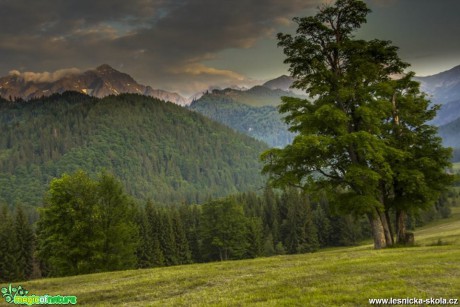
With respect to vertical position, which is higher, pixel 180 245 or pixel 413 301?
pixel 413 301

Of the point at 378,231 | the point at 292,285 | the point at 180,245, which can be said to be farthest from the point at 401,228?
the point at 180,245

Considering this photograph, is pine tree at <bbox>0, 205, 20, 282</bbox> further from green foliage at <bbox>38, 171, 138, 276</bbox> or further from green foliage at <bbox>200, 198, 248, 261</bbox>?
green foliage at <bbox>200, 198, 248, 261</bbox>

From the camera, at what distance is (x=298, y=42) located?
34062 millimetres

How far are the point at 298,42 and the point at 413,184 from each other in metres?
16.0

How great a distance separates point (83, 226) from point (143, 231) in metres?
46.3


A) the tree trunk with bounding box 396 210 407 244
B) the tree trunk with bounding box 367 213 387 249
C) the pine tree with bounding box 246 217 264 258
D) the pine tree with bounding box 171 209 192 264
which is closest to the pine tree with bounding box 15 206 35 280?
the pine tree with bounding box 171 209 192 264

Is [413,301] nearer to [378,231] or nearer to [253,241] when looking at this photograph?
[378,231]

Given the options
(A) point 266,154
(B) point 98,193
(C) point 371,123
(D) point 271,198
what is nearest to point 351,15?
(C) point 371,123

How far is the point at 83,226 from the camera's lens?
166 feet

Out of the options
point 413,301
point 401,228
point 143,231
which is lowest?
point 143,231

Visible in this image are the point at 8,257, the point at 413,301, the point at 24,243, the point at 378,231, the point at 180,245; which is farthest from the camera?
the point at 180,245

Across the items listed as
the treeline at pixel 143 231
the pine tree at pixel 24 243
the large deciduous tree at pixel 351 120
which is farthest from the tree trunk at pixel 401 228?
the pine tree at pixel 24 243

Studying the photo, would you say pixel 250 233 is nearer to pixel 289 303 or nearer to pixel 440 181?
pixel 440 181

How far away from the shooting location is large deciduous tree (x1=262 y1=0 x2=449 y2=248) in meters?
31.8
